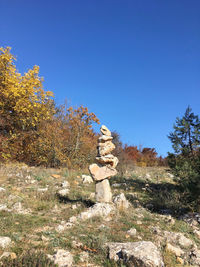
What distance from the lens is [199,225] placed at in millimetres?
5254

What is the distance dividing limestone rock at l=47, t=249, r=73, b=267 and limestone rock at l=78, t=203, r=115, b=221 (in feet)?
5.47

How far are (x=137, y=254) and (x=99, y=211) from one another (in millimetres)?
2263

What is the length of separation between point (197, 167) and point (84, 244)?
15.5 feet

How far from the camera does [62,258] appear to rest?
3.17 m

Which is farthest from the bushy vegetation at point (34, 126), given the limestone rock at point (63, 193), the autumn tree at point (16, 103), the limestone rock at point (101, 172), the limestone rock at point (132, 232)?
the limestone rock at point (132, 232)

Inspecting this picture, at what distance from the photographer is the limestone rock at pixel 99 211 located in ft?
16.6

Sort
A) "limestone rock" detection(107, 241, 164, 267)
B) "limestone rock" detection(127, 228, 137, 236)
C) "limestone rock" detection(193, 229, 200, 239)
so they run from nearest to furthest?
1. "limestone rock" detection(107, 241, 164, 267)
2. "limestone rock" detection(127, 228, 137, 236)
3. "limestone rock" detection(193, 229, 200, 239)

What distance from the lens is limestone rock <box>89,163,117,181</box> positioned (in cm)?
608

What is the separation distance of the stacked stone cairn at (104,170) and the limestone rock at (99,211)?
0.49 meters

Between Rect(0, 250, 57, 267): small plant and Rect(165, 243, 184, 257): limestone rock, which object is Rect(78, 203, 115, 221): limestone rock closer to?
Rect(165, 243, 184, 257): limestone rock

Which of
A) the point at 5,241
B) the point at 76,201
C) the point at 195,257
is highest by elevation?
the point at 76,201

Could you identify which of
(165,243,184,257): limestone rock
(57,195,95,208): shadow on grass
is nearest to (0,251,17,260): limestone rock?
(165,243,184,257): limestone rock

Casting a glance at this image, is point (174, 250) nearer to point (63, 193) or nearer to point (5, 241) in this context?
point (5, 241)

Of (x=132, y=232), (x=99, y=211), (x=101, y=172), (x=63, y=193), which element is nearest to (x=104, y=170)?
(x=101, y=172)
